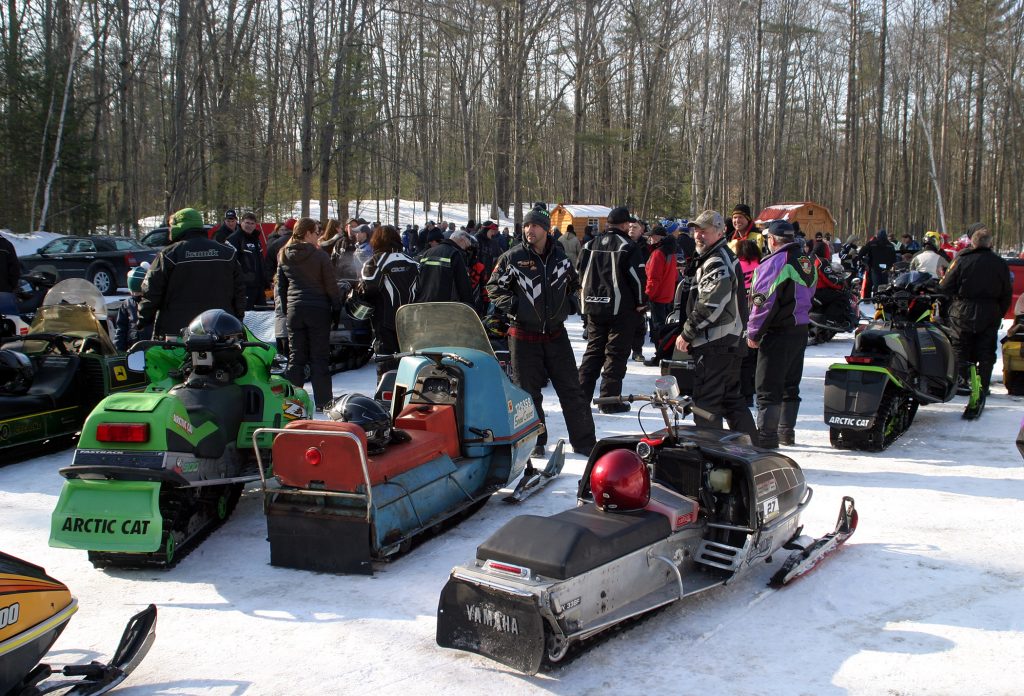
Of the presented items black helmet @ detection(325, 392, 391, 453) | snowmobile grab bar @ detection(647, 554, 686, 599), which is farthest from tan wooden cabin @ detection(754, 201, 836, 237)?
snowmobile grab bar @ detection(647, 554, 686, 599)

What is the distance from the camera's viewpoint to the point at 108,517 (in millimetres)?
4480

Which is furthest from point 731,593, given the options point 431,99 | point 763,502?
point 431,99

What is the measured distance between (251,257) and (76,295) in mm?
4049

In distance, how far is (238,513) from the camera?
18.5 ft

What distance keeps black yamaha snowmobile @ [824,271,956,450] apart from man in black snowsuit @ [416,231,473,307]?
3339 millimetres

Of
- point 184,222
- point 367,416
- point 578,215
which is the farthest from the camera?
point 578,215

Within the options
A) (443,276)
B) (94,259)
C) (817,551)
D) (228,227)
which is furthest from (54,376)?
(94,259)

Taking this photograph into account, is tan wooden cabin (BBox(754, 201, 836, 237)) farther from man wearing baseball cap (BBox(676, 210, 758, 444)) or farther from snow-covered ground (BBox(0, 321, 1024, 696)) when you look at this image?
snow-covered ground (BBox(0, 321, 1024, 696))

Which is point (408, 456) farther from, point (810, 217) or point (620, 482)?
point (810, 217)

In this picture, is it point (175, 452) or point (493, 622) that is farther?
point (175, 452)

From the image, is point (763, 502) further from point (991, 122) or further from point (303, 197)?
point (991, 122)

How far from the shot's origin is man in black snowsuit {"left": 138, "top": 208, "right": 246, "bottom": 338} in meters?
7.43

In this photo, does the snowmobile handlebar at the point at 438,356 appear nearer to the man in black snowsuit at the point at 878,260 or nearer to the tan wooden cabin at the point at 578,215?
the man in black snowsuit at the point at 878,260

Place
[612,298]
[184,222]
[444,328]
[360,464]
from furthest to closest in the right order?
[612,298], [184,222], [444,328], [360,464]
